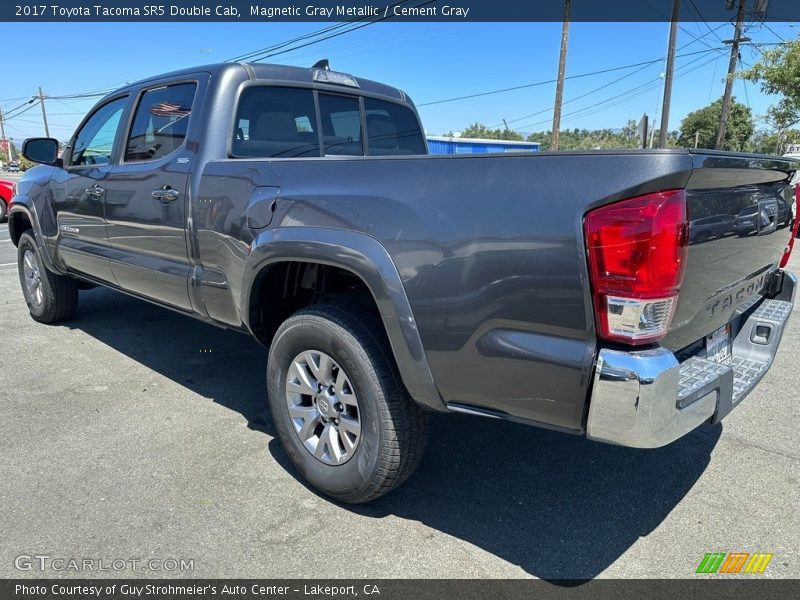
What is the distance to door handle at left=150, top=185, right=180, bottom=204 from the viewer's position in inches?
123

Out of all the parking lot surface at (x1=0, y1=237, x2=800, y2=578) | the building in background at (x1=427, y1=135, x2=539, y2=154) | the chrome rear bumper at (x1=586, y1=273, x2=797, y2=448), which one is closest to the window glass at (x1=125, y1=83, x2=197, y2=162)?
the parking lot surface at (x1=0, y1=237, x2=800, y2=578)

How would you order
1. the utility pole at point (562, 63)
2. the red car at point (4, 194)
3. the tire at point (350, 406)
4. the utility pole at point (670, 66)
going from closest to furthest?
the tire at point (350, 406), the red car at point (4, 194), the utility pole at point (562, 63), the utility pole at point (670, 66)

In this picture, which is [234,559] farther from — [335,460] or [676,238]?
[676,238]

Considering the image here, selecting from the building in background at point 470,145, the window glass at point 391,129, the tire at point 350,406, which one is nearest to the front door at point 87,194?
the window glass at point 391,129

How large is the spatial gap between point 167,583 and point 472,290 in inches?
61.6

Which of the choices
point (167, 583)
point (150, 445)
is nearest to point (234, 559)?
point (167, 583)

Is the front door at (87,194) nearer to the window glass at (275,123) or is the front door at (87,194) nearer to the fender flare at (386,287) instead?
the window glass at (275,123)

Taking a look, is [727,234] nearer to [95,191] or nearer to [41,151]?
[95,191]

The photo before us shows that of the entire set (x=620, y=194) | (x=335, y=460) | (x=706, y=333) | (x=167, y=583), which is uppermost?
(x=620, y=194)

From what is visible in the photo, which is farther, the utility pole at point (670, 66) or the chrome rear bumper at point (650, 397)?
the utility pole at point (670, 66)

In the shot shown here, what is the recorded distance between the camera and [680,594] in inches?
80.2

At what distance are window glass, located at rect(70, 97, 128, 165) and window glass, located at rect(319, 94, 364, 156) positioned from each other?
1.45 meters

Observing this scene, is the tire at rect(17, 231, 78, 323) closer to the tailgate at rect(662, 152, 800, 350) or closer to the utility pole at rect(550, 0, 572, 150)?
the tailgate at rect(662, 152, 800, 350)

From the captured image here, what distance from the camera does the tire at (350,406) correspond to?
2.30 meters
